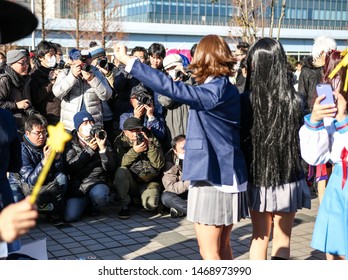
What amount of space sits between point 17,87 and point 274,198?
4226mm

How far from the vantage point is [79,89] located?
6312 mm

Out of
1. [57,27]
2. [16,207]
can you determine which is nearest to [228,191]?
[16,207]

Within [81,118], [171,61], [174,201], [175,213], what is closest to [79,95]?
[81,118]

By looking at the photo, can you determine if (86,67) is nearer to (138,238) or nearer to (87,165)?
(87,165)

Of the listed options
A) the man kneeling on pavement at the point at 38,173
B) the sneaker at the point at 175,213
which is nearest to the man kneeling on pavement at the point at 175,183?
the sneaker at the point at 175,213

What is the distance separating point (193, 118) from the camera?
10.7ft

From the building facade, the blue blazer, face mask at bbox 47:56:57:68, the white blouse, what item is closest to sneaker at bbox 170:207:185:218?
the blue blazer

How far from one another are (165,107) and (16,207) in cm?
479

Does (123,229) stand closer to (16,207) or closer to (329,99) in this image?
(329,99)

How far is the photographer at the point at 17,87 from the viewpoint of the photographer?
6312 millimetres

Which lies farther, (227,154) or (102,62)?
(102,62)

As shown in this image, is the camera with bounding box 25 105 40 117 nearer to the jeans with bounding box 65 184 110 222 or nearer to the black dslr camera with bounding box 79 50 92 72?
the black dslr camera with bounding box 79 50 92 72

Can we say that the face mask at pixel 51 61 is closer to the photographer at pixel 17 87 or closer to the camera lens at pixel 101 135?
the photographer at pixel 17 87

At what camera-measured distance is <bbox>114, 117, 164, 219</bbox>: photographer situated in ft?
19.9
